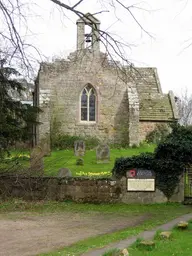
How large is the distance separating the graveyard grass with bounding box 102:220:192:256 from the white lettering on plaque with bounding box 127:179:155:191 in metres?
6.51

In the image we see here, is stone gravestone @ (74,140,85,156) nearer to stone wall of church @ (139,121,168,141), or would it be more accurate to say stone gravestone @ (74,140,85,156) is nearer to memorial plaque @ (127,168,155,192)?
stone wall of church @ (139,121,168,141)

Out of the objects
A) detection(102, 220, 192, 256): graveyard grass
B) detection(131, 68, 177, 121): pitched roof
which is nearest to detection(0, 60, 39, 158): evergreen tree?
detection(102, 220, 192, 256): graveyard grass

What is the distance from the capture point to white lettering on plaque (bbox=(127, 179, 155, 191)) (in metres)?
16.8

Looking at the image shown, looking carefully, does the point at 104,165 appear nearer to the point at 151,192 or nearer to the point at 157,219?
the point at 151,192

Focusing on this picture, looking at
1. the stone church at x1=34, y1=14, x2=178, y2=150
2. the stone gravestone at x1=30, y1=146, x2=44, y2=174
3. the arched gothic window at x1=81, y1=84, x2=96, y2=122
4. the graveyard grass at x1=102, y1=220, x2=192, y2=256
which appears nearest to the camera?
the graveyard grass at x1=102, y1=220, x2=192, y2=256

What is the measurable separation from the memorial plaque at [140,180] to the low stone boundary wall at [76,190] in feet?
0.63

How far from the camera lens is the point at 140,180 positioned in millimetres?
16859

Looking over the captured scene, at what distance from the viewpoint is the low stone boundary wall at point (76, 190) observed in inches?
661

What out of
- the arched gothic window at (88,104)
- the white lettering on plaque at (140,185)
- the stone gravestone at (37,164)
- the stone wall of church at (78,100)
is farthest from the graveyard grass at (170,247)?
the arched gothic window at (88,104)

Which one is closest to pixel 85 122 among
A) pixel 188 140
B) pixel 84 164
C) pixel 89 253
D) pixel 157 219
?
pixel 84 164

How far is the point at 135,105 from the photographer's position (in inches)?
1240

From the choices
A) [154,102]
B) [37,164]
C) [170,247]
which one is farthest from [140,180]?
[154,102]

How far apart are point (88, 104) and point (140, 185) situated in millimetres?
16219

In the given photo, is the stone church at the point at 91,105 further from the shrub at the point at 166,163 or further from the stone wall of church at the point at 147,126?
the shrub at the point at 166,163
